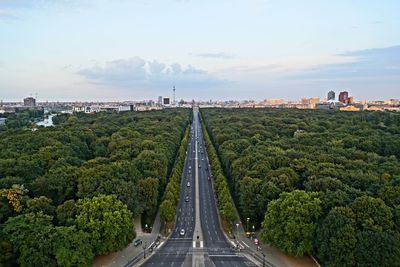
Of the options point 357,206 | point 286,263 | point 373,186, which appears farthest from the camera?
point 373,186

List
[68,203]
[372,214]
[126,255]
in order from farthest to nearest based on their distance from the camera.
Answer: [126,255] < [68,203] < [372,214]

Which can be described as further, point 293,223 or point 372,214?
point 293,223

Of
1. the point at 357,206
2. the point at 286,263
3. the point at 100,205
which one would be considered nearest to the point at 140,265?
the point at 100,205

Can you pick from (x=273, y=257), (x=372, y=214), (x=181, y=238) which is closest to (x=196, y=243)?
(x=181, y=238)

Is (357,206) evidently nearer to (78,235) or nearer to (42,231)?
(78,235)

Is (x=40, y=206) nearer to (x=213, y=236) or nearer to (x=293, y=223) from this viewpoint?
(x=213, y=236)
